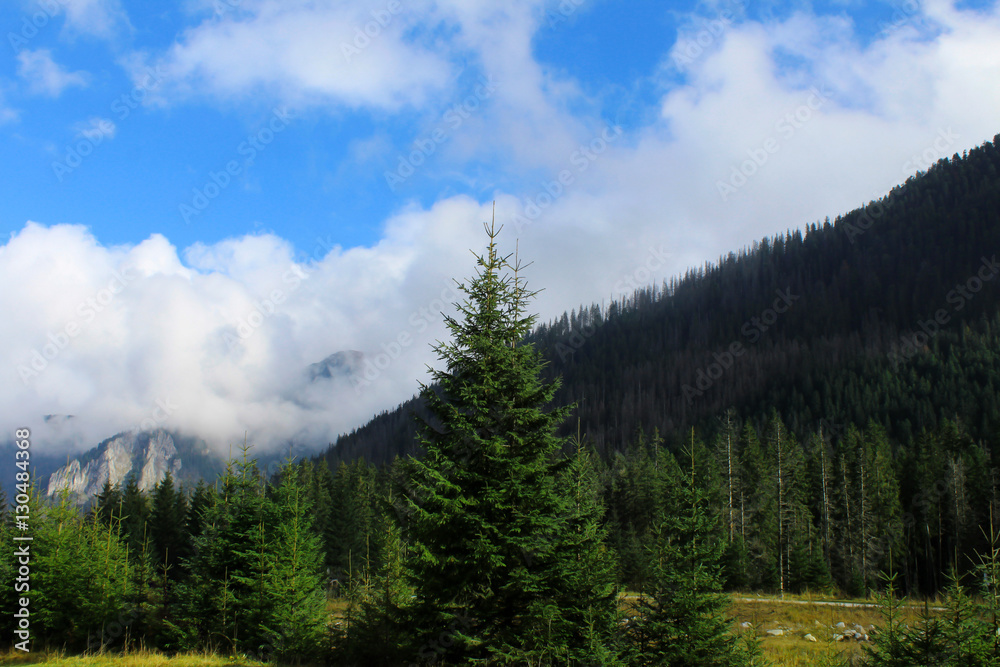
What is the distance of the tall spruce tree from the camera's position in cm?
1299

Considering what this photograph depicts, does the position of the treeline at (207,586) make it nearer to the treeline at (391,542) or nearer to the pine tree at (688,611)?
the treeline at (391,542)

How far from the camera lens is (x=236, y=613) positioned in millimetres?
23672

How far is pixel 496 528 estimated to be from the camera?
1330cm

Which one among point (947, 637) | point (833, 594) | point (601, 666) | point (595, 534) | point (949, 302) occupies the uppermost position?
point (949, 302)

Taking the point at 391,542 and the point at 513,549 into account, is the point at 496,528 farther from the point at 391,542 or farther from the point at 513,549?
the point at 391,542

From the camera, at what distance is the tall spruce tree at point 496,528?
512 inches

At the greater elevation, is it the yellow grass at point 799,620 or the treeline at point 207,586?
the treeline at point 207,586

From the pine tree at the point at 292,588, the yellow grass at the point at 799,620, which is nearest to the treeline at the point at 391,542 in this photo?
the pine tree at the point at 292,588

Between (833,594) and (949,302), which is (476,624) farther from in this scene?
(949,302)

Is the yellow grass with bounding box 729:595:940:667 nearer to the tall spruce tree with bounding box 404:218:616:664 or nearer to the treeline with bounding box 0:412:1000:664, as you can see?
the treeline with bounding box 0:412:1000:664

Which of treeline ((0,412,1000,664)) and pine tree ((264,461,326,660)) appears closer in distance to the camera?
treeline ((0,412,1000,664))

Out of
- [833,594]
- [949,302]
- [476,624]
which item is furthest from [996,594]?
[949,302]

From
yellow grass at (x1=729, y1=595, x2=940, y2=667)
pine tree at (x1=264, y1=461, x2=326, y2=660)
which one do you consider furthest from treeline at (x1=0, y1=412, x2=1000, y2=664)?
yellow grass at (x1=729, y1=595, x2=940, y2=667)

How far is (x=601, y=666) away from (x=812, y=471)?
5986cm
